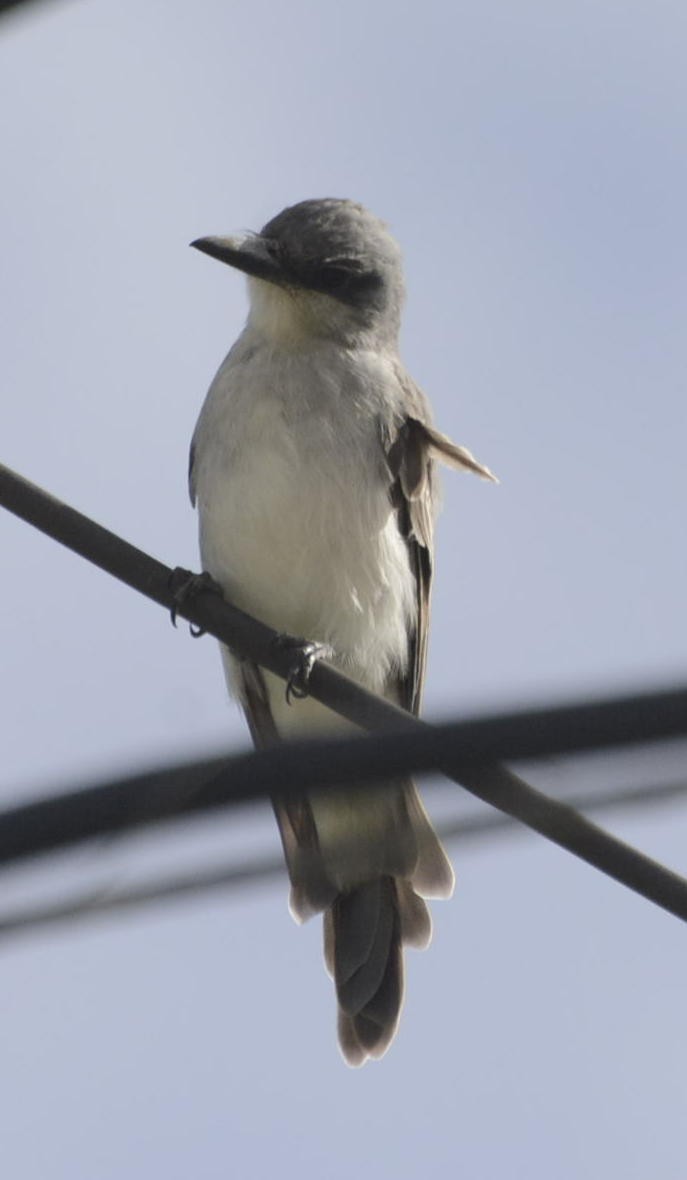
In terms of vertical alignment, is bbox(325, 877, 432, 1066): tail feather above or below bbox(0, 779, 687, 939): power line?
above

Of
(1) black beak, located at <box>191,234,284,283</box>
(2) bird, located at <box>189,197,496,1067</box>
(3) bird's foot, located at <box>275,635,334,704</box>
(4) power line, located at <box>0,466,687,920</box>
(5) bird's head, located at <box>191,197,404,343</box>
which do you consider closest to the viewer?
(4) power line, located at <box>0,466,687,920</box>

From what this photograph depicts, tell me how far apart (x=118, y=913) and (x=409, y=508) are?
201 inches

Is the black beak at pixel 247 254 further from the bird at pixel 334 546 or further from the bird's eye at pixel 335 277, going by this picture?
the bird's eye at pixel 335 277

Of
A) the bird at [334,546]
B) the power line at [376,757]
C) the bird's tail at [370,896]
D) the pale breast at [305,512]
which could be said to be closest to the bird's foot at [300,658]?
the bird at [334,546]

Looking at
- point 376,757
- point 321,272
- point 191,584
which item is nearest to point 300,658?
point 191,584

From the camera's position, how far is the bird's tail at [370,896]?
6.94m

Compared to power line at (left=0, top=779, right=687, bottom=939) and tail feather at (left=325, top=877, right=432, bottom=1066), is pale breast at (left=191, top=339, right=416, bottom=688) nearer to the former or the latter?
tail feather at (left=325, top=877, right=432, bottom=1066)

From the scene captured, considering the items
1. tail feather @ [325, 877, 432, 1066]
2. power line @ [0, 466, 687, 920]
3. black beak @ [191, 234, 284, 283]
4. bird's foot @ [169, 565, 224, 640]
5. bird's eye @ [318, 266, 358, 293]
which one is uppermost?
bird's eye @ [318, 266, 358, 293]

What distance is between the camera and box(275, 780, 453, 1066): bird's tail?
273 inches

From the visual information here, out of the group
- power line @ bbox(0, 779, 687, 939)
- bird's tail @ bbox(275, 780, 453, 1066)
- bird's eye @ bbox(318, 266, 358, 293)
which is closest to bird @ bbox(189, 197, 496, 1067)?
bird's tail @ bbox(275, 780, 453, 1066)

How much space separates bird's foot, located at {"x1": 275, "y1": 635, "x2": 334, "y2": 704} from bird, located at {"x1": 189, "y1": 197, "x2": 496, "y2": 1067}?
5cm

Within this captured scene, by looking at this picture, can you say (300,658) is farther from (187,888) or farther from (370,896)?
(187,888)

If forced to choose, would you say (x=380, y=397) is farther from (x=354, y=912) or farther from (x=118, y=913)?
(x=118, y=913)

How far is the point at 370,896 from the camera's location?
24.2ft
